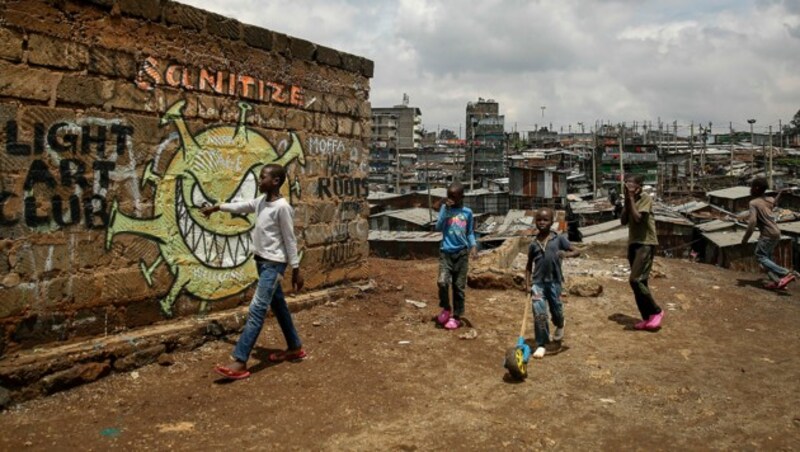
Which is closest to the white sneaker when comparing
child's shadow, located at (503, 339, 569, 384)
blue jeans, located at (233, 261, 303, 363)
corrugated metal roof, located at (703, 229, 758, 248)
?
child's shadow, located at (503, 339, 569, 384)

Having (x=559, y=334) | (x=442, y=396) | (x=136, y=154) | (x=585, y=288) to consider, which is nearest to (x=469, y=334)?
(x=559, y=334)

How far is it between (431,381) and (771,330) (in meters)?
4.32

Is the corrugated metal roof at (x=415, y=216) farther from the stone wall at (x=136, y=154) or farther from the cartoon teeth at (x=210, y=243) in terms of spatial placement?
the cartoon teeth at (x=210, y=243)

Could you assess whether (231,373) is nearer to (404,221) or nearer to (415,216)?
(404,221)

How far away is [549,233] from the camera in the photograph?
531 cm

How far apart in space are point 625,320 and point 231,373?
14.6ft

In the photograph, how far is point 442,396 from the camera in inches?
163

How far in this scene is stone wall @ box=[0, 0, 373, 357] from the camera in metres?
3.94

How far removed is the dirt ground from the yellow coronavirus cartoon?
634 millimetres

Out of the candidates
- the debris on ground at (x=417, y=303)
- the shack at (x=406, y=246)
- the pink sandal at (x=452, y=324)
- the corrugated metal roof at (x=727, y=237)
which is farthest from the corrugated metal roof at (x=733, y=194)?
the pink sandal at (x=452, y=324)

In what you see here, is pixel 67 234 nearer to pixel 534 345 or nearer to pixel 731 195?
pixel 534 345

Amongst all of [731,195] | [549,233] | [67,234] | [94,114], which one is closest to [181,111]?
[94,114]

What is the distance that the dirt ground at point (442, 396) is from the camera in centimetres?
342

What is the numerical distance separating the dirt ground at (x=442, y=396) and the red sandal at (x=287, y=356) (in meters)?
0.11
